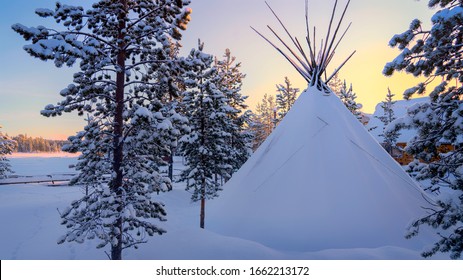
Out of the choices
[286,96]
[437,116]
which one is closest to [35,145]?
[286,96]

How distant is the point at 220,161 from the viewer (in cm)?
1459

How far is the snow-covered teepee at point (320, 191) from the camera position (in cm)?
805

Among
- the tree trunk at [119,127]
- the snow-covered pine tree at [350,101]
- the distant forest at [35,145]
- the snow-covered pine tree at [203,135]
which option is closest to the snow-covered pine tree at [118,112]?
the tree trunk at [119,127]

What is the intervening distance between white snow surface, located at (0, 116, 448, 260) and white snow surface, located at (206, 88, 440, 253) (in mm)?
30

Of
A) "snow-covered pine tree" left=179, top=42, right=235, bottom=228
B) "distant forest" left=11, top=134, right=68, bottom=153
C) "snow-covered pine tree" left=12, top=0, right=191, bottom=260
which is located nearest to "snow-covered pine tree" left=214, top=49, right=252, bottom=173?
"snow-covered pine tree" left=179, top=42, right=235, bottom=228

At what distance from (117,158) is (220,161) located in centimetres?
868

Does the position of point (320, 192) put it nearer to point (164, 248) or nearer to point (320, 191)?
point (320, 191)

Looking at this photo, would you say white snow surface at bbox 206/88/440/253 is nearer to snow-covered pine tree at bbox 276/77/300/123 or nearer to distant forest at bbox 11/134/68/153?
snow-covered pine tree at bbox 276/77/300/123

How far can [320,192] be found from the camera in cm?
877

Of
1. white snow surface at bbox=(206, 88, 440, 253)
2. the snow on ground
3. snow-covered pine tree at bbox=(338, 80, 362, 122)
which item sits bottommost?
the snow on ground

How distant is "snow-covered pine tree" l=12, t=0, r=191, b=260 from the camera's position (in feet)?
18.6

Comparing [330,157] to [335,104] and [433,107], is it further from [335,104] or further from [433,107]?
[433,107]

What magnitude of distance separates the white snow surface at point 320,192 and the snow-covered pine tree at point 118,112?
4.17 metres
